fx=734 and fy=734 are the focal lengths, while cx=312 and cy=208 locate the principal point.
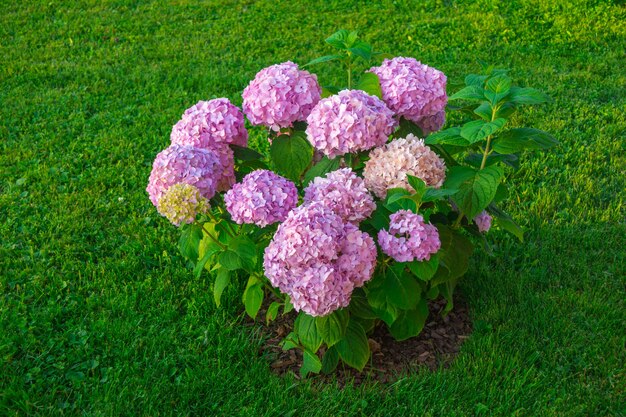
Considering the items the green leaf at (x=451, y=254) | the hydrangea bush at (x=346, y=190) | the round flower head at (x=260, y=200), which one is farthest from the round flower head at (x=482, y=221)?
the round flower head at (x=260, y=200)

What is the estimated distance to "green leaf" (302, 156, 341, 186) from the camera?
10.3 ft

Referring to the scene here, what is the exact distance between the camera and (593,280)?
158 inches

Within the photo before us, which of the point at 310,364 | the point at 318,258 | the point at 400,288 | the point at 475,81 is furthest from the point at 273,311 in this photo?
the point at 475,81

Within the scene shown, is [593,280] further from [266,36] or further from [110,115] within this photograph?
[266,36]

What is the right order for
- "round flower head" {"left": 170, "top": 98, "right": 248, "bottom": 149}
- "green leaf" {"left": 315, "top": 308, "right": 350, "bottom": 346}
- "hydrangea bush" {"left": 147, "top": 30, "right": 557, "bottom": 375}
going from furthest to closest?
"round flower head" {"left": 170, "top": 98, "right": 248, "bottom": 149}, "green leaf" {"left": 315, "top": 308, "right": 350, "bottom": 346}, "hydrangea bush" {"left": 147, "top": 30, "right": 557, "bottom": 375}

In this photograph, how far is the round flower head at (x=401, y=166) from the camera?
2895 millimetres

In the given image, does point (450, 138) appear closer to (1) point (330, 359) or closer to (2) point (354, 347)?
(2) point (354, 347)

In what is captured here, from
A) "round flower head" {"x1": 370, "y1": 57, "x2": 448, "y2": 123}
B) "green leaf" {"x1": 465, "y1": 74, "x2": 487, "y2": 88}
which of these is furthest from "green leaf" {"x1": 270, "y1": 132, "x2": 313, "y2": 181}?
"green leaf" {"x1": 465, "y1": 74, "x2": 487, "y2": 88}

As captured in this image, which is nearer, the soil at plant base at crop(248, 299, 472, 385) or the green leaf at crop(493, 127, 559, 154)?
the green leaf at crop(493, 127, 559, 154)

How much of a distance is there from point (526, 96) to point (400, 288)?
91cm

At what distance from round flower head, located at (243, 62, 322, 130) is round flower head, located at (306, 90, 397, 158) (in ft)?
0.54

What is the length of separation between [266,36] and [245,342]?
15.9 feet

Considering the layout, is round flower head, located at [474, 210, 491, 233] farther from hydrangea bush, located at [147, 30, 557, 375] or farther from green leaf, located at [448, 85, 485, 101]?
green leaf, located at [448, 85, 485, 101]

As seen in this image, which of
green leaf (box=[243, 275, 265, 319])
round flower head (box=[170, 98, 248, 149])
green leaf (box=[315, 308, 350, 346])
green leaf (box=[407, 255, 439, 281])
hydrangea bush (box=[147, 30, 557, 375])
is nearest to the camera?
hydrangea bush (box=[147, 30, 557, 375])
